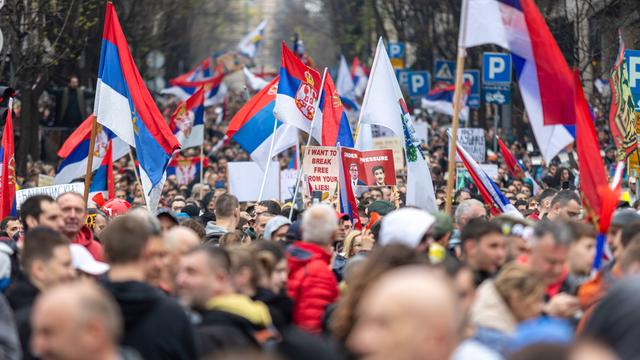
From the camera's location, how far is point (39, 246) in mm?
7121

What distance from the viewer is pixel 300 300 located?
778cm

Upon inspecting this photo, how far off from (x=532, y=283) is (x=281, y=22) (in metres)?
134

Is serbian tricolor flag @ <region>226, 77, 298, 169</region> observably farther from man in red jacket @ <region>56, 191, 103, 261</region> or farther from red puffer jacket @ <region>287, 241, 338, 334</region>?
red puffer jacket @ <region>287, 241, 338, 334</region>

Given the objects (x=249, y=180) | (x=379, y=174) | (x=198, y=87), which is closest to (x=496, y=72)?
(x=249, y=180)

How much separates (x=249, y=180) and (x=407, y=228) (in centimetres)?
1168

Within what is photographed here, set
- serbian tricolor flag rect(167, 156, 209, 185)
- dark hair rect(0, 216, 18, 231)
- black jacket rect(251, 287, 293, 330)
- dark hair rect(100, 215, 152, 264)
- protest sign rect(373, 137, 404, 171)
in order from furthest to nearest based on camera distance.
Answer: serbian tricolor flag rect(167, 156, 209, 185), protest sign rect(373, 137, 404, 171), dark hair rect(0, 216, 18, 231), black jacket rect(251, 287, 293, 330), dark hair rect(100, 215, 152, 264)

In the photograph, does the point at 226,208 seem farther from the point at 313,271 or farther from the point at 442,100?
the point at 442,100

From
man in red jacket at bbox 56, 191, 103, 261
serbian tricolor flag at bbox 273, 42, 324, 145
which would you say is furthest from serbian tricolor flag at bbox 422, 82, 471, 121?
man in red jacket at bbox 56, 191, 103, 261

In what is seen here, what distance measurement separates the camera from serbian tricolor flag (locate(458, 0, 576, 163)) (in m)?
10.0

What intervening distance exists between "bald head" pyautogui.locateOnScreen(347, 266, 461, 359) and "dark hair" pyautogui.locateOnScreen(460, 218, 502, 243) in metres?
3.21

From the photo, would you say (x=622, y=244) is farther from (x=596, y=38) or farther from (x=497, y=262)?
(x=596, y=38)

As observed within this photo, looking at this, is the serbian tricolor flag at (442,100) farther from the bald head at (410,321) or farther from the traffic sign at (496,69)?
the bald head at (410,321)

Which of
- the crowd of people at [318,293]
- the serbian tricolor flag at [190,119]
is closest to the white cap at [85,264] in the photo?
the crowd of people at [318,293]

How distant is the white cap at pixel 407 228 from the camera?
25.6 ft
